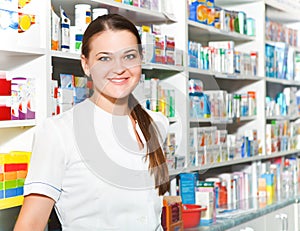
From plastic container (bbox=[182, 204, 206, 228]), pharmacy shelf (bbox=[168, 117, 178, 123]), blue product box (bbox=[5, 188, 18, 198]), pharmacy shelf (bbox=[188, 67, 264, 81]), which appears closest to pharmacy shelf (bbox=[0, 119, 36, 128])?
blue product box (bbox=[5, 188, 18, 198])

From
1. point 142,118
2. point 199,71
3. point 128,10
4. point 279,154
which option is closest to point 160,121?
point 142,118

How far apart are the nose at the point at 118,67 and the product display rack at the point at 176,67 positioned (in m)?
0.54

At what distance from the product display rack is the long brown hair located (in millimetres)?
440

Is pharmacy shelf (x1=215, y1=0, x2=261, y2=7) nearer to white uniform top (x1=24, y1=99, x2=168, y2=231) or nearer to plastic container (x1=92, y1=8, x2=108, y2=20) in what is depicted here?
plastic container (x1=92, y1=8, x2=108, y2=20)

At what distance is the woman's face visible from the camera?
207cm

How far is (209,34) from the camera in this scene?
14.2 ft

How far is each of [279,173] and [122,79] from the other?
3.18m

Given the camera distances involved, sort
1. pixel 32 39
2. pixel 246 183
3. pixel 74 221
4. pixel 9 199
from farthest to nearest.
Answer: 1. pixel 246 183
2. pixel 32 39
3. pixel 9 199
4. pixel 74 221

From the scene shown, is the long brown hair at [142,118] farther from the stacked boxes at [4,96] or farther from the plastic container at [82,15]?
the plastic container at [82,15]

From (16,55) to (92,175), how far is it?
843 mm

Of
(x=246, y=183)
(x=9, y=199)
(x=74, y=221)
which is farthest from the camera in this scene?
(x=246, y=183)

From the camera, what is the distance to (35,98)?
8.50 ft

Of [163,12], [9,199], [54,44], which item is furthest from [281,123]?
[9,199]

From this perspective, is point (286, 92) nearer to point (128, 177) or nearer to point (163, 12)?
point (163, 12)
